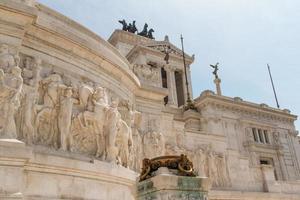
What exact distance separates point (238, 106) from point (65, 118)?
26.3 meters

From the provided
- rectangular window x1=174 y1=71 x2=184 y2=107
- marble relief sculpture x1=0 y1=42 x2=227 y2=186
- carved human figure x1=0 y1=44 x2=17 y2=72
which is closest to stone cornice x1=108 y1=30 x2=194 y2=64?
rectangular window x1=174 y1=71 x2=184 y2=107

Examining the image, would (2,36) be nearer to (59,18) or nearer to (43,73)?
(43,73)

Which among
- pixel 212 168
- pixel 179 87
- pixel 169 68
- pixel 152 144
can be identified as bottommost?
pixel 152 144

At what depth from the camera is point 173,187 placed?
5578 mm

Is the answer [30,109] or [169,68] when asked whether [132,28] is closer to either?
[169,68]

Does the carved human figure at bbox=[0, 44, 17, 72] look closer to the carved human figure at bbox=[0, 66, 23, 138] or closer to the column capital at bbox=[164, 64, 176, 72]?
the carved human figure at bbox=[0, 66, 23, 138]

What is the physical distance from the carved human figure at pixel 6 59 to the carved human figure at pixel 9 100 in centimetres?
12

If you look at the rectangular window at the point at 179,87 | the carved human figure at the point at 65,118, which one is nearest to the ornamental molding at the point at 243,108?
the rectangular window at the point at 179,87

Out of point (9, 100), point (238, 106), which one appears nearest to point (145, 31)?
point (238, 106)

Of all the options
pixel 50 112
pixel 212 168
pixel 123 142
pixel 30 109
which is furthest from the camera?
pixel 212 168

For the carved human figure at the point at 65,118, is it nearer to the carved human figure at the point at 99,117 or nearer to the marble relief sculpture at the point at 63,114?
the marble relief sculpture at the point at 63,114

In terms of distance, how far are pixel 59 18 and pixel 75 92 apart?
246cm

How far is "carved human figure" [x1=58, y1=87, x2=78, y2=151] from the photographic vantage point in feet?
30.8

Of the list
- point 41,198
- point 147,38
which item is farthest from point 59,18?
point 147,38
